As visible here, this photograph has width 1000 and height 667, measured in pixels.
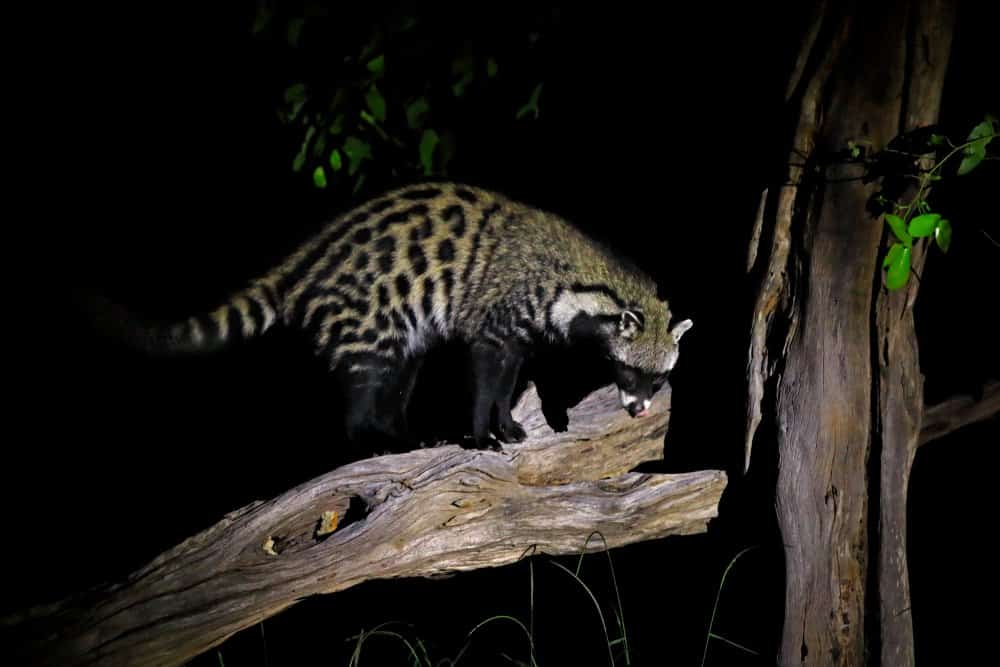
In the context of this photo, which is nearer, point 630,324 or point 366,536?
point 366,536

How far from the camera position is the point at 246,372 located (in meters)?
5.81

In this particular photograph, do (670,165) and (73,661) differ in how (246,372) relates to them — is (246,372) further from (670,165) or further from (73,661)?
(73,661)

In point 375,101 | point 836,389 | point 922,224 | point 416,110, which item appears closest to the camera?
point 922,224

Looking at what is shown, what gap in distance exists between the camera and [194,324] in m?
4.12

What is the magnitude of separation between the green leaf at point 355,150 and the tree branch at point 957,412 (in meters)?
2.59

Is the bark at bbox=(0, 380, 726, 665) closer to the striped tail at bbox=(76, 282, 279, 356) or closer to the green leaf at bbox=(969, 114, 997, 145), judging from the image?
the striped tail at bbox=(76, 282, 279, 356)

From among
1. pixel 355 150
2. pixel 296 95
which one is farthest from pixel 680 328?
pixel 296 95

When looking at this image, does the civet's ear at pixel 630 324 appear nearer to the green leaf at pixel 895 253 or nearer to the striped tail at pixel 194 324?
the striped tail at pixel 194 324

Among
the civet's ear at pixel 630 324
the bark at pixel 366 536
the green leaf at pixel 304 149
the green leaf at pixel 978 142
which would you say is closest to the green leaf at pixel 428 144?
the green leaf at pixel 304 149

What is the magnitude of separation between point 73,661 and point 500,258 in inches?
110

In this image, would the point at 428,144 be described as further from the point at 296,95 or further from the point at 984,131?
the point at 984,131

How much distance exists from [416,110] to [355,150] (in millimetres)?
339

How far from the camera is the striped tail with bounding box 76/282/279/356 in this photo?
368 centimetres

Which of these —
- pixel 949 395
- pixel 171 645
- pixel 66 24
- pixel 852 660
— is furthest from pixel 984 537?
pixel 66 24
